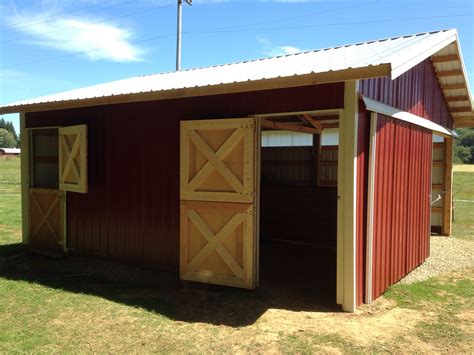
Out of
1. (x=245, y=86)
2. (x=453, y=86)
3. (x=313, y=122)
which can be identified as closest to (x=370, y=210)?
(x=245, y=86)

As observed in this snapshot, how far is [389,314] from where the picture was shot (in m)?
4.66

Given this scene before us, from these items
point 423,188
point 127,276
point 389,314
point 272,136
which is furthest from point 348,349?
point 272,136

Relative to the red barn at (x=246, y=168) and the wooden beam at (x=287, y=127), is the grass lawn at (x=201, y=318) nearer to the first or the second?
the red barn at (x=246, y=168)

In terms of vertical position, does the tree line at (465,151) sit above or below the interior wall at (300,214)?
above

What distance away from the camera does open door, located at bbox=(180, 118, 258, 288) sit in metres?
5.20

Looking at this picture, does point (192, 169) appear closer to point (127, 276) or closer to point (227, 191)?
point (227, 191)

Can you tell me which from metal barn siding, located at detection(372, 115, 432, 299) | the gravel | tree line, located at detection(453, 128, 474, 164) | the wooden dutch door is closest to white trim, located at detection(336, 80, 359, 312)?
metal barn siding, located at detection(372, 115, 432, 299)

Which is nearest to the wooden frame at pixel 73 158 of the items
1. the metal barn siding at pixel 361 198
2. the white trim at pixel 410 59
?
the metal barn siding at pixel 361 198

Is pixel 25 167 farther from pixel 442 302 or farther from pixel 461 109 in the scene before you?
pixel 461 109

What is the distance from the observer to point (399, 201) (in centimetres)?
589

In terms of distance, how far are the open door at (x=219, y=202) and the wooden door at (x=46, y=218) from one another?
2.81 m

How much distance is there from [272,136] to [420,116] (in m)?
3.80

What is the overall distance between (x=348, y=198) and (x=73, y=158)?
Result: 4247 millimetres

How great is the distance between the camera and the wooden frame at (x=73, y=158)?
21.6 ft
